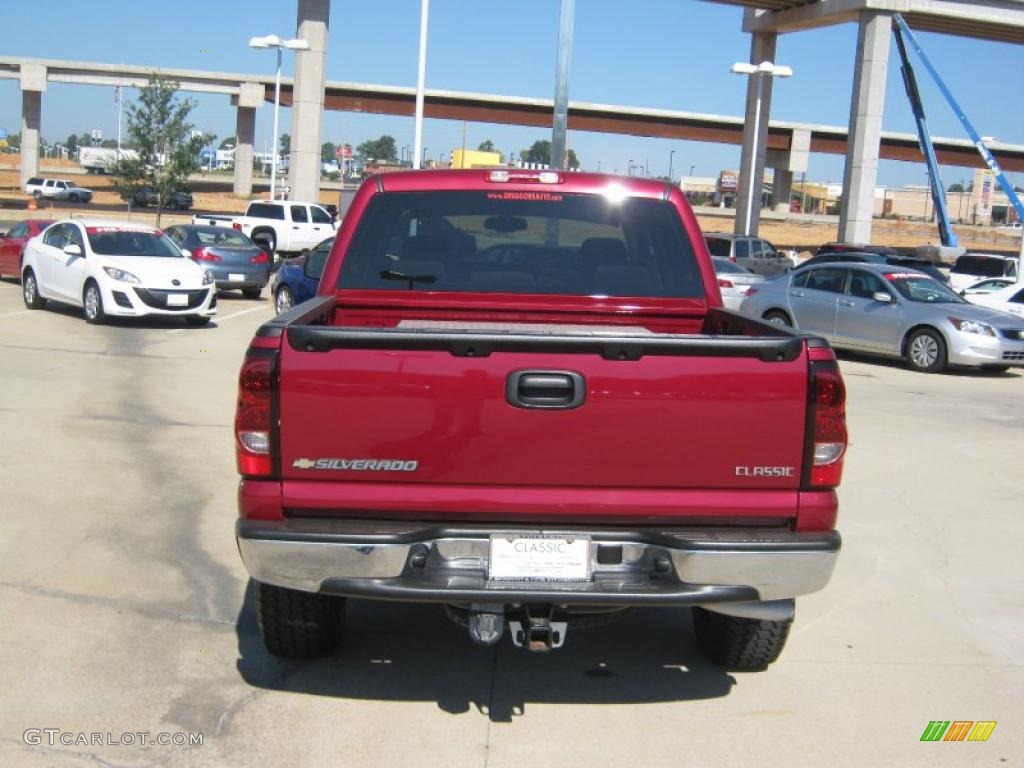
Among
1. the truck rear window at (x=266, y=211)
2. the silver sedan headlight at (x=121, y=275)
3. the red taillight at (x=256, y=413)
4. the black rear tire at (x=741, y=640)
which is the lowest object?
the black rear tire at (x=741, y=640)

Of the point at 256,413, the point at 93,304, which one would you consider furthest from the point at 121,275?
the point at 256,413

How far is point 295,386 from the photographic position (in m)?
3.96

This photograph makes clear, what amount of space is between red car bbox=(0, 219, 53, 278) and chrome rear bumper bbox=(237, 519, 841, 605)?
851 inches

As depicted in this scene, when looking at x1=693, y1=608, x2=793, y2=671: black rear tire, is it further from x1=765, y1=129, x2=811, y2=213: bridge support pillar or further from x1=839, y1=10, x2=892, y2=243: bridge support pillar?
x1=765, y1=129, x2=811, y2=213: bridge support pillar

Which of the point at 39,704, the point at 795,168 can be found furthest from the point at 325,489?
the point at 795,168

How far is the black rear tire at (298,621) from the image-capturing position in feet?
15.3

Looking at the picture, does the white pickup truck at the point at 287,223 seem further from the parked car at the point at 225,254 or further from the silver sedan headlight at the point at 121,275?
the silver sedan headlight at the point at 121,275

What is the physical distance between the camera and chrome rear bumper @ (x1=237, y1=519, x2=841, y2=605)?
156 inches

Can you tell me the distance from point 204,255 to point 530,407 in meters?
20.6

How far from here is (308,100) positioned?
40.7 metres

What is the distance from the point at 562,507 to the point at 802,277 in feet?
53.1

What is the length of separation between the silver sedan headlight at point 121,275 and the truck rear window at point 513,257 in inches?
510

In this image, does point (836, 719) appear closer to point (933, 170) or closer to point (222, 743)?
point (222, 743)

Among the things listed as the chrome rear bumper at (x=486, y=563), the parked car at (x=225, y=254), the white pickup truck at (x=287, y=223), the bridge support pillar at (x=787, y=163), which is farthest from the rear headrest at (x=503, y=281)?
the bridge support pillar at (x=787, y=163)
